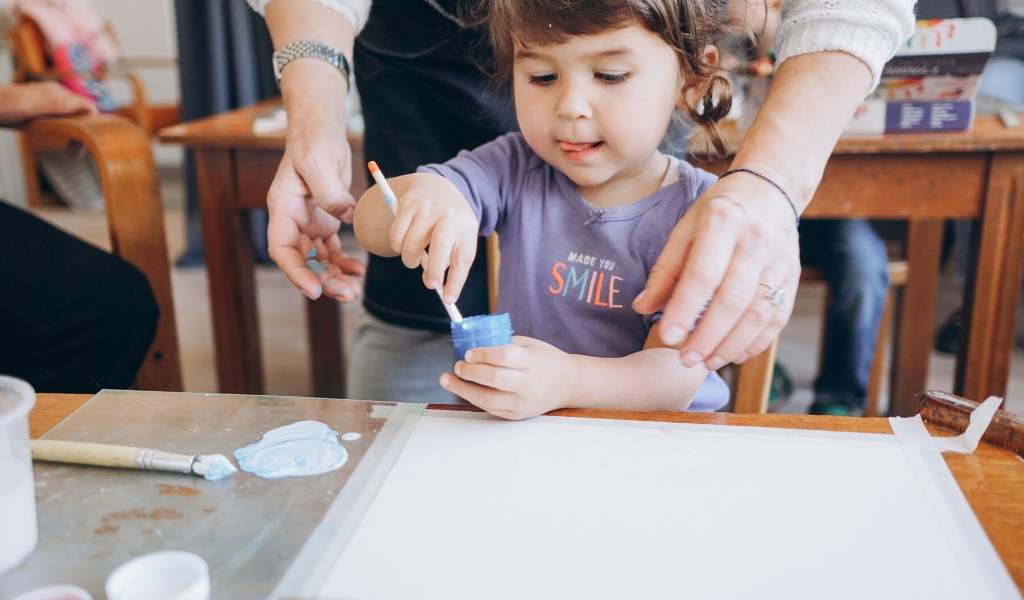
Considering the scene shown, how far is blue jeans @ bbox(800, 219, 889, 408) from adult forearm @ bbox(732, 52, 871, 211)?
1165mm

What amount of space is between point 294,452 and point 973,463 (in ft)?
1.60

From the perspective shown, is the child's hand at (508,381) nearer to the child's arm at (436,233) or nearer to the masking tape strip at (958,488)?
the child's arm at (436,233)

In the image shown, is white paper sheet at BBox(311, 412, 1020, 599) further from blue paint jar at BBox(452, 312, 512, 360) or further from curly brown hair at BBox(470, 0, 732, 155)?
curly brown hair at BBox(470, 0, 732, 155)

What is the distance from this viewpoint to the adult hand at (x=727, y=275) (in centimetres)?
64

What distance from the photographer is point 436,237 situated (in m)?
0.75

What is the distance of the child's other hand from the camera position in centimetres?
75

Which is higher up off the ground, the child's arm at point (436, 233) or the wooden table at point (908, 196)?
the child's arm at point (436, 233)

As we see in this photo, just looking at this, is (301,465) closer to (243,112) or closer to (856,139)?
(856,139)

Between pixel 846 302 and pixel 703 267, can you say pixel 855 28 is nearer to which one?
pixel 703 267

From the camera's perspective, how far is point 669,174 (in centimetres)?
95

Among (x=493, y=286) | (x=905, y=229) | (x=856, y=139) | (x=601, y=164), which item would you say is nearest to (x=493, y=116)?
(x=493, y=286)

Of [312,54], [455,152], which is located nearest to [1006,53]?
[455,152]

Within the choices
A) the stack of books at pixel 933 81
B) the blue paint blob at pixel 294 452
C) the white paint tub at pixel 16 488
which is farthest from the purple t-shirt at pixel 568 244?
the stack of books at pixel 933 81

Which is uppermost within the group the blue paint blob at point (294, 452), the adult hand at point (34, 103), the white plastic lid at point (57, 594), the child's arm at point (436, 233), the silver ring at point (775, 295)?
the adult hand at point (34, 103)
